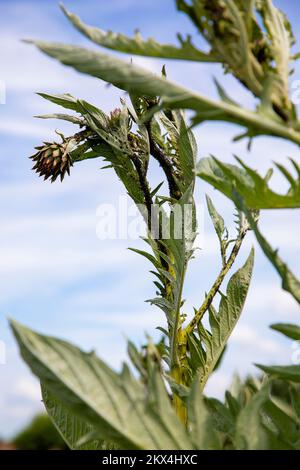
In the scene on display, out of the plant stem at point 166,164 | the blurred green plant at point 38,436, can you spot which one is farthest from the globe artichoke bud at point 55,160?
the blurred green plant at point 38,436

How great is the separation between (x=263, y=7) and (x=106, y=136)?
637 mm

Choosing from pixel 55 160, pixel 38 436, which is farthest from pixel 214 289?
pixel 38 436

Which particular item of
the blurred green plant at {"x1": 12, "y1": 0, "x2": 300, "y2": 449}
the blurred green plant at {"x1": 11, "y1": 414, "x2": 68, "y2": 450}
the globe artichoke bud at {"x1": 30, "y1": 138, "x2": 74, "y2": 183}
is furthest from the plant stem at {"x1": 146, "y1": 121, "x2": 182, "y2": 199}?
the blurred green plant at {"x1": 11, "y1": 414, "x2": 68, "y2": 450}

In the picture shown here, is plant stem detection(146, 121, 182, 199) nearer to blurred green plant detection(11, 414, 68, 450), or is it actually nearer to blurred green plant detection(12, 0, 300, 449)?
blurred green plant detection(12, 0, 300, 449)

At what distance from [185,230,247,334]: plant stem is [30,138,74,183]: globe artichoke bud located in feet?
1.40

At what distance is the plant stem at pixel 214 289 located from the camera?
158cm

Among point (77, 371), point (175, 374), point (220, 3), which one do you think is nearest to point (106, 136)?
point (175, 374)

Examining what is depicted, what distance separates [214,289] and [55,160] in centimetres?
47

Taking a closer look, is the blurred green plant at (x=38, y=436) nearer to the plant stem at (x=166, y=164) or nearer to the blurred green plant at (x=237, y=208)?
the plant stem at (x=166, y=164)

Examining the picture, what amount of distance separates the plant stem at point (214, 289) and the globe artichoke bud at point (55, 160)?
426mm

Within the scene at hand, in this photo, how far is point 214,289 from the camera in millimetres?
1615

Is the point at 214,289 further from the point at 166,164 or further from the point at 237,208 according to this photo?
the point at 237,208
